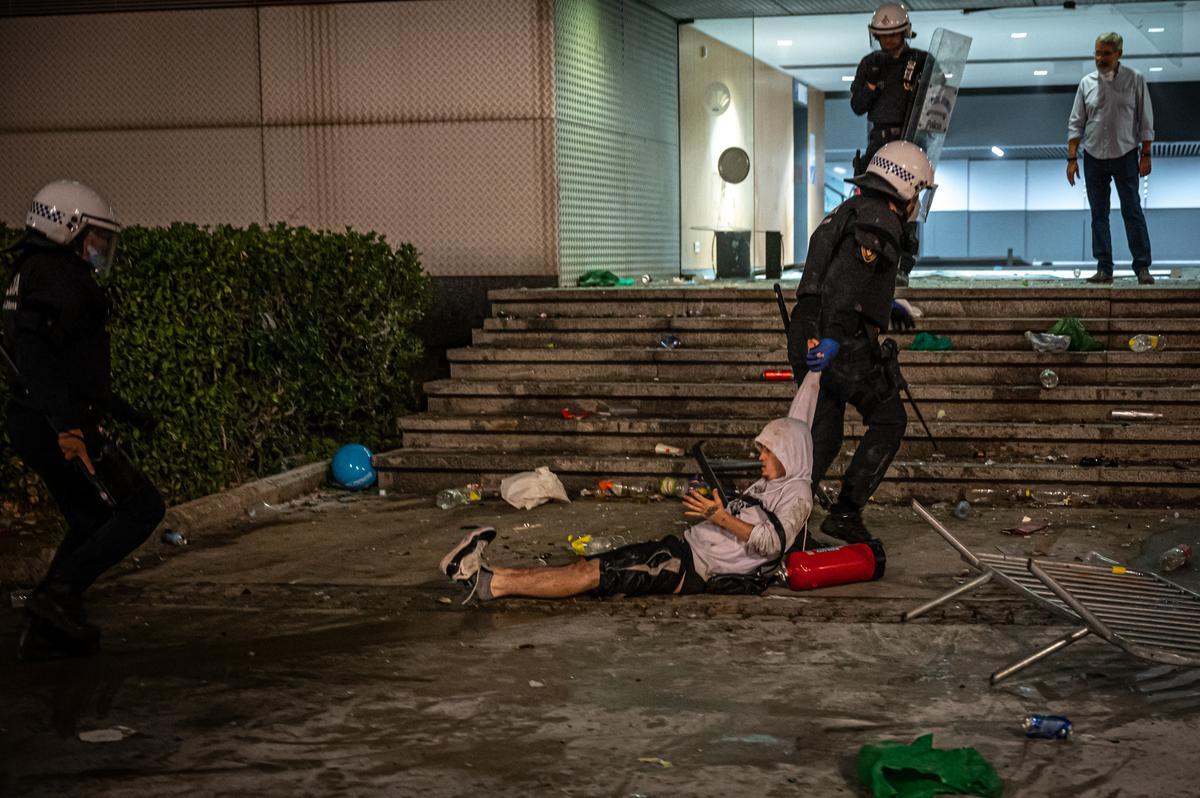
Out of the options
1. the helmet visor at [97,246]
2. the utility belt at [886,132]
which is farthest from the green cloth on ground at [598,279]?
the helmet visor at [97,246]

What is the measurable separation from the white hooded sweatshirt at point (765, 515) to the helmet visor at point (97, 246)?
9.69 ft

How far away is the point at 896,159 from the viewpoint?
693cm

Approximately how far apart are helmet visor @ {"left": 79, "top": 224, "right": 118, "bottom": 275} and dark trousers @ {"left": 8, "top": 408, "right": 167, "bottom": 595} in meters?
0.71

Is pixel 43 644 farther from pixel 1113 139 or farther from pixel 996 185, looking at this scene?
pixel 996 185

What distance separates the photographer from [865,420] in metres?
7.42

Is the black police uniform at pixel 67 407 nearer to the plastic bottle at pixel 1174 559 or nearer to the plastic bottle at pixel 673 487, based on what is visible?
the plastic bottle at pixel 673 487

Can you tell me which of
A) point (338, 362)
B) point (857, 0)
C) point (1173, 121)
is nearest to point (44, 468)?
point (338, 362)

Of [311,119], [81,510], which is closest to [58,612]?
[81,510]

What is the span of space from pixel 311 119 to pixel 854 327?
7700mm

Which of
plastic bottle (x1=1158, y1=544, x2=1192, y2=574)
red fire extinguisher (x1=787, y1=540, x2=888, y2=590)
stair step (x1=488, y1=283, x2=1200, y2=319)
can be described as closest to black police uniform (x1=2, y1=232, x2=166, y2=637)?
red fire extinguisher (x1=787, y1=540, x2=888, y2=590)

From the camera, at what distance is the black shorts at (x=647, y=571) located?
6.57 metres

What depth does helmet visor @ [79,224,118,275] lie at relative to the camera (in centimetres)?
595

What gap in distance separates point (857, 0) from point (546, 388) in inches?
275

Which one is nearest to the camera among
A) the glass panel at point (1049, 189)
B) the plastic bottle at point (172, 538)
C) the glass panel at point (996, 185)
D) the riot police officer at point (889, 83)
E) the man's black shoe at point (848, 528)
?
the man's black shoe at point (848, 528)
